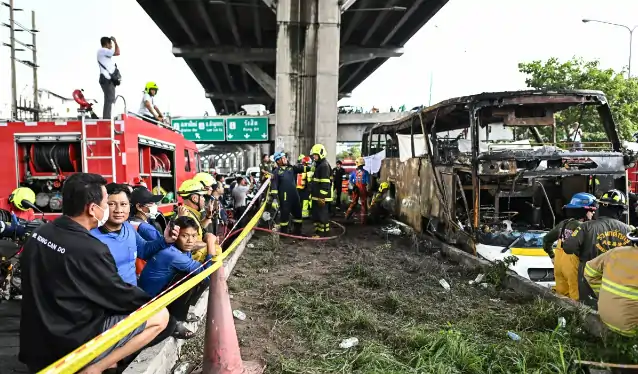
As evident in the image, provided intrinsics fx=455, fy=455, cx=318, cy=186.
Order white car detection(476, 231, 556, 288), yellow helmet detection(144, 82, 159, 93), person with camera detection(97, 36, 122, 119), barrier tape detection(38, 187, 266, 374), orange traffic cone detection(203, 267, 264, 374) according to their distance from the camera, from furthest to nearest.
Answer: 1. yellow helmet detection(144, 82, 159, 93)
2. person with camera detection(97, 36, 122, 119)
3. white car detection(476, 231, 556, 288)
4. orange traffic cone detection(203, 267, 264, 374)
5. barrier tape detection(38, 187, 266, 374)

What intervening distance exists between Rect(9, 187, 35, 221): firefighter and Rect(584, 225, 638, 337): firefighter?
5.94 m

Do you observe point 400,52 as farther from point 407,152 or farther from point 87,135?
point 87,135

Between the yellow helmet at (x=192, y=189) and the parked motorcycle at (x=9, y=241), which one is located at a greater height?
the yellow helmet at (x=192, y=189)

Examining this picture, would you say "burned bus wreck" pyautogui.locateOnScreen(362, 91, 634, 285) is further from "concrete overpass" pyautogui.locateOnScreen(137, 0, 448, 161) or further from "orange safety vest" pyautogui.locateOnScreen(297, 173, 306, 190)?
"concrete overpass" pyautogui.locateOnScreen(137, 0, 448, 161)

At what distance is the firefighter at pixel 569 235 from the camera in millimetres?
4559

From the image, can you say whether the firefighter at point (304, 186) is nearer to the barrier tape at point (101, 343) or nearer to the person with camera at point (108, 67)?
the person with camera at point (108, 67)

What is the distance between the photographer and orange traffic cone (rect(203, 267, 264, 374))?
10.0ft

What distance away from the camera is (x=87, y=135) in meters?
6.38

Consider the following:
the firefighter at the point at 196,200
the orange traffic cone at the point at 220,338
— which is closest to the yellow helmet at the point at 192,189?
the firefighter at the point at 196,200

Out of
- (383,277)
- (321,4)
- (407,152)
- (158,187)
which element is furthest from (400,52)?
(383,277)

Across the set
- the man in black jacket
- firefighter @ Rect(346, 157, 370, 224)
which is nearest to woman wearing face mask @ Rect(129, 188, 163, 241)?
the man in black jacket

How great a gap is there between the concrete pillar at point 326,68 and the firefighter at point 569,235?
13.6 meters

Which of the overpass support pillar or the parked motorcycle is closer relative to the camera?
the parked motorcycle

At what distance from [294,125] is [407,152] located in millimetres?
9265
